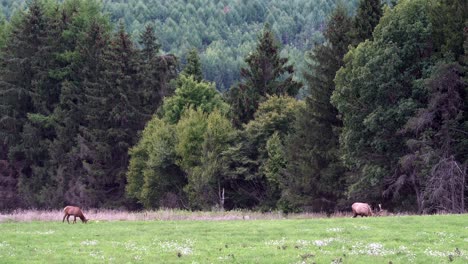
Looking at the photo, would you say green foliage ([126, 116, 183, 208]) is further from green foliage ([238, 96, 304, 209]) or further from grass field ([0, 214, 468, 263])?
grass field ([0, 214, 468, 263])

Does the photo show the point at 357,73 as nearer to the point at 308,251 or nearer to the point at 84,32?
the point at 308,251

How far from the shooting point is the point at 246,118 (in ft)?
242

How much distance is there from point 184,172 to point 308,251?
174ft

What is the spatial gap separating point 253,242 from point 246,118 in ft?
160

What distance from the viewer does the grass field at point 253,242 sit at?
21500mm

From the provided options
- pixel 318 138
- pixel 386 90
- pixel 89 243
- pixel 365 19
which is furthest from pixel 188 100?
pixel 89 243

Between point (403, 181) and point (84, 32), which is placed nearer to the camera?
point (403, 181)

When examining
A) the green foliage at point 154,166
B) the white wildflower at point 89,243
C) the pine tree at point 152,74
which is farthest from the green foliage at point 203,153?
the white wildflower at point 89,243

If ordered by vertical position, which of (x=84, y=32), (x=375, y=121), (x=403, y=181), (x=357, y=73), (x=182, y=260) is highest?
(x=84, y=32)

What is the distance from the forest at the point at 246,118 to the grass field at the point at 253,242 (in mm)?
18968

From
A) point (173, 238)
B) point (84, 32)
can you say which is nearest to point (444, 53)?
point (173, 238)

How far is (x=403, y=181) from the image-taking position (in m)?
48.7

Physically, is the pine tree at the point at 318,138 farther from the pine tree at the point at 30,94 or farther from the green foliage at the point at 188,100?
the pine tree at the point at 30,94

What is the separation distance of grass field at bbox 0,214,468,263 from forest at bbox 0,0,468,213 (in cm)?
1897
